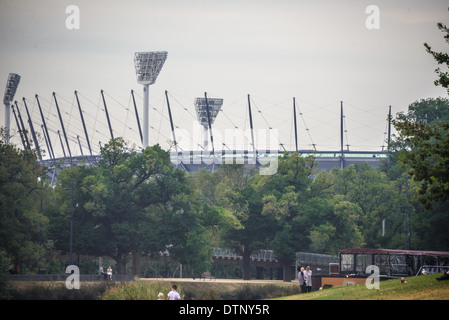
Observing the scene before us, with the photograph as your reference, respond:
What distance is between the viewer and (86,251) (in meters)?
83.3

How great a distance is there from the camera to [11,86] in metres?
155

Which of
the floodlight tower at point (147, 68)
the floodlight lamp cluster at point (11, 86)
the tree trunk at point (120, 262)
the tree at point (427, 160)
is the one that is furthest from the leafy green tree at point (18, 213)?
the floodlight lamp cluster at point (11, 86)

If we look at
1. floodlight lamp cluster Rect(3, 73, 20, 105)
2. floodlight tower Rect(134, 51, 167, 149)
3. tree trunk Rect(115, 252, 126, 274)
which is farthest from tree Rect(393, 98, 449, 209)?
floodlight lamp cluster Rect(3, 73, 20, 105)

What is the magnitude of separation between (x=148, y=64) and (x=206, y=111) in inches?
1245

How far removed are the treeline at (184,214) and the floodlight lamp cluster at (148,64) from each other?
30.2m

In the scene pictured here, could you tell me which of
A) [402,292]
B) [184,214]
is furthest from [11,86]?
[402,292]

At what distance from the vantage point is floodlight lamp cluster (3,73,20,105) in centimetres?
15375

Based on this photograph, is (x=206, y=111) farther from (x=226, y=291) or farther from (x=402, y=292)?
(x=402, y=292)

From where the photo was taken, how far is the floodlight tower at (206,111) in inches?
6152

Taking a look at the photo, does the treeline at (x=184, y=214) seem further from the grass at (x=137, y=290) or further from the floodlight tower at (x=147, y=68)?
the floodlight tower at (x=147, y=68)

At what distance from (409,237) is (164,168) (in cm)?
2758

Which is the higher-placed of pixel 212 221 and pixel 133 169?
pixel 133 169
